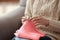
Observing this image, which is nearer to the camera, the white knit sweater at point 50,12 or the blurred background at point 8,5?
the white knit sweater at point 50,12

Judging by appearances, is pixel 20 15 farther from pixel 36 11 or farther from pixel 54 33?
pixel 54 33

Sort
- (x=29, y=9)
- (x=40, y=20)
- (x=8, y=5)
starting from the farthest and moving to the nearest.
Answer: (x=8, y=5) < (x=29, y=9) < (x=40, y=20)

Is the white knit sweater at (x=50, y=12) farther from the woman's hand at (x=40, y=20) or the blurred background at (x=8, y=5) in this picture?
the blurred background at (x=8, y=5)

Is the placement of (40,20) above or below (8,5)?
above

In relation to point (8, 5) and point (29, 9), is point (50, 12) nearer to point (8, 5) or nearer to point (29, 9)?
point (29, 9)

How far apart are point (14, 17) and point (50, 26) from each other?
0.31 metres

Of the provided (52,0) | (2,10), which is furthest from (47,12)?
(2,10)

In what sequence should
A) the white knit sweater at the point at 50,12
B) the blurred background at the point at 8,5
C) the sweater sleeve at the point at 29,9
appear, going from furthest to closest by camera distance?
the blurred background at the point at 8,5, the sweater sleeve at the point at 29,9, the white knit sweater at the point at 50,12

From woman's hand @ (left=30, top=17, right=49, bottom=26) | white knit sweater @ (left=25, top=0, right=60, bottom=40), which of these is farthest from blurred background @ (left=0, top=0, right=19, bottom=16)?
woman's hand @ (left=30, top=17, right=49, bottom=26)

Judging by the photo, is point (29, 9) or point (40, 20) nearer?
point (40, 20)

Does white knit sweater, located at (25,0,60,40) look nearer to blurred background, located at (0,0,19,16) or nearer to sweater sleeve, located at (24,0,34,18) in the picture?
sweater sleeve, located at (24,0,34,18)

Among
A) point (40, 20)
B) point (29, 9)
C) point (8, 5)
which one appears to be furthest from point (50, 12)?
point (8, 5)

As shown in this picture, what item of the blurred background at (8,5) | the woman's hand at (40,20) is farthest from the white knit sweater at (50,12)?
the blurred background at (8,5)

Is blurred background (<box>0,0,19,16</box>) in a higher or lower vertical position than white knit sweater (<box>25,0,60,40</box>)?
lower
